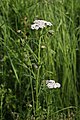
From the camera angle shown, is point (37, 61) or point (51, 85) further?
point (37, 61)

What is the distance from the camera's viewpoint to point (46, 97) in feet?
8.39

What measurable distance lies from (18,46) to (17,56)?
10 cm

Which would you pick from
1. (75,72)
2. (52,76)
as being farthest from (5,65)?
(75,72)

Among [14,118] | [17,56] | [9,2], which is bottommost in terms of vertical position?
[14,118]

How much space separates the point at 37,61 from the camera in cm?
275

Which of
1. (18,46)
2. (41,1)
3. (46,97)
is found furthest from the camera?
(41,1)

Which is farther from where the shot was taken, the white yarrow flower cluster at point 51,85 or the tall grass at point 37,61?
the tall grass at point 37,61

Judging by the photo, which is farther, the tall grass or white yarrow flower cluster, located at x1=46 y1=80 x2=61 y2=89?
the tall grass

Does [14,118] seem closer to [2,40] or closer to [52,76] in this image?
[52,76]

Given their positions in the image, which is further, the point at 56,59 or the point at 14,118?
the point at 56,59

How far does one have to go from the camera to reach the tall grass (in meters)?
2.58

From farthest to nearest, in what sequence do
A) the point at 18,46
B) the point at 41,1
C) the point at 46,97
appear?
the point at 41,1 → the point at 18,46 → the point at 46,97

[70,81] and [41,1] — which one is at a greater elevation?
[41,1]

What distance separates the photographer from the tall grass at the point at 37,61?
8.46ft
